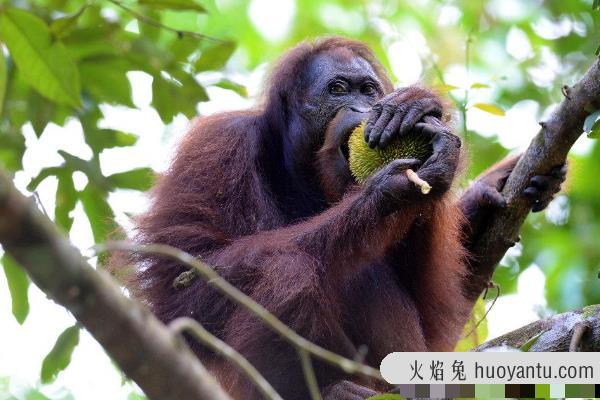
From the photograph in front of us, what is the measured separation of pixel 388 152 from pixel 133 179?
6.08 feet

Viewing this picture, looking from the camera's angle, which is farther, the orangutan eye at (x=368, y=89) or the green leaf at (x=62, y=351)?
the orangutan eye at (x=368, y=89)

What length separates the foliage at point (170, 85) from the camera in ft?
15.2

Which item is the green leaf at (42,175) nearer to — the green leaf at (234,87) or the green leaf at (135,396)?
the green leaf at (234,87)

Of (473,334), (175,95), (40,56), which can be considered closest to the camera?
(40,56)

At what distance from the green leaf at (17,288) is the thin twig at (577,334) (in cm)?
303

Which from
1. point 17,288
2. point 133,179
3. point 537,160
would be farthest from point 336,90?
point 17,288

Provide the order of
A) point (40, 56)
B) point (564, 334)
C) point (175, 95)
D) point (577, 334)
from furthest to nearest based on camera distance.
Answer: point (175, 95), point (40, 56), point (564, 334), point (577, 334)

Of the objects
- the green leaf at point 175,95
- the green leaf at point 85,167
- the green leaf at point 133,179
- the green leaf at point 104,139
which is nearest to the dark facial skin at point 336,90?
the green leaf at point 175,95

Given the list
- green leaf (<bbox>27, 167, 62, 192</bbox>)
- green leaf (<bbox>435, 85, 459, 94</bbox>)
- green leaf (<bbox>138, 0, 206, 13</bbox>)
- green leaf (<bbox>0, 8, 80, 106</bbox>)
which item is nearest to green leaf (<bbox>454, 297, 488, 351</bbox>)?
green leaf (<bbox>435, 85, 459, 94</bbox>)

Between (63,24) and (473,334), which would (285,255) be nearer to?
(63,24)

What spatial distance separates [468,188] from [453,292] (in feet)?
2.28

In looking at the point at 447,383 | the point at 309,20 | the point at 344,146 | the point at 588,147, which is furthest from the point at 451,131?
the point at 309,20

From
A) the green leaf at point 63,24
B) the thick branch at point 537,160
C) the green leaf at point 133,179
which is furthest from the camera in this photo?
the green leaf at point 133,179

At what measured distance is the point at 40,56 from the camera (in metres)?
4.53
